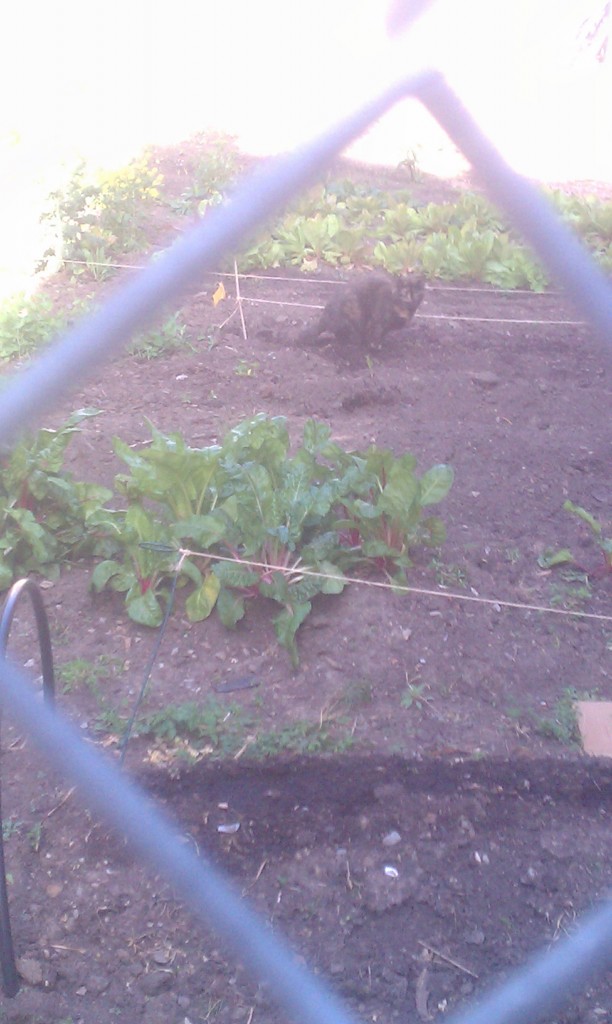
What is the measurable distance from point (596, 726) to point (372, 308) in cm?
245

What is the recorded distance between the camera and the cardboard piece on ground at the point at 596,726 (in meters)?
2.26

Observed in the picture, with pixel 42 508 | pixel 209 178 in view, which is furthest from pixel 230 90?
pixel 42 508

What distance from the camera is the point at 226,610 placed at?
2.58 metres

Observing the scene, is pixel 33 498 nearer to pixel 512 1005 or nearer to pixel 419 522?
pixel 419 522

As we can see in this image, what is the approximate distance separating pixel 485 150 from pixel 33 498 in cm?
214

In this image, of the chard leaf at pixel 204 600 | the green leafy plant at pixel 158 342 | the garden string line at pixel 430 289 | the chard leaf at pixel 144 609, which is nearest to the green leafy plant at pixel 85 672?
the chard leaf at pixel 144 609

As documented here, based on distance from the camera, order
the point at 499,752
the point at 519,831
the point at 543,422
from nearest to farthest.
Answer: the point at 519,831 → the point at 499,752 → the point at 543,422

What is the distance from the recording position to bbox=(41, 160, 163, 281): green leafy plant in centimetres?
537

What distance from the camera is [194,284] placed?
88 cm

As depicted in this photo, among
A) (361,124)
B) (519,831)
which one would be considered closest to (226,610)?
(519,831)

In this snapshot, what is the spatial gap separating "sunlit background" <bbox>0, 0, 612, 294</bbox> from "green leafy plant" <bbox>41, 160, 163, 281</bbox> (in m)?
0.22

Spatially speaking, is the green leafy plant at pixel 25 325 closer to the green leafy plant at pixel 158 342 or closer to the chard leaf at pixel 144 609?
the green leafy plant at pixel 158 342

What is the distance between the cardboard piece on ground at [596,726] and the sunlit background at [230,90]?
2296 mm

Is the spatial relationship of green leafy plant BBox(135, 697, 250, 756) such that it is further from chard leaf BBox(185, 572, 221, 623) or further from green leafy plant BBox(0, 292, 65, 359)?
green leafy plant BBox(0, 292, 65, 359)
